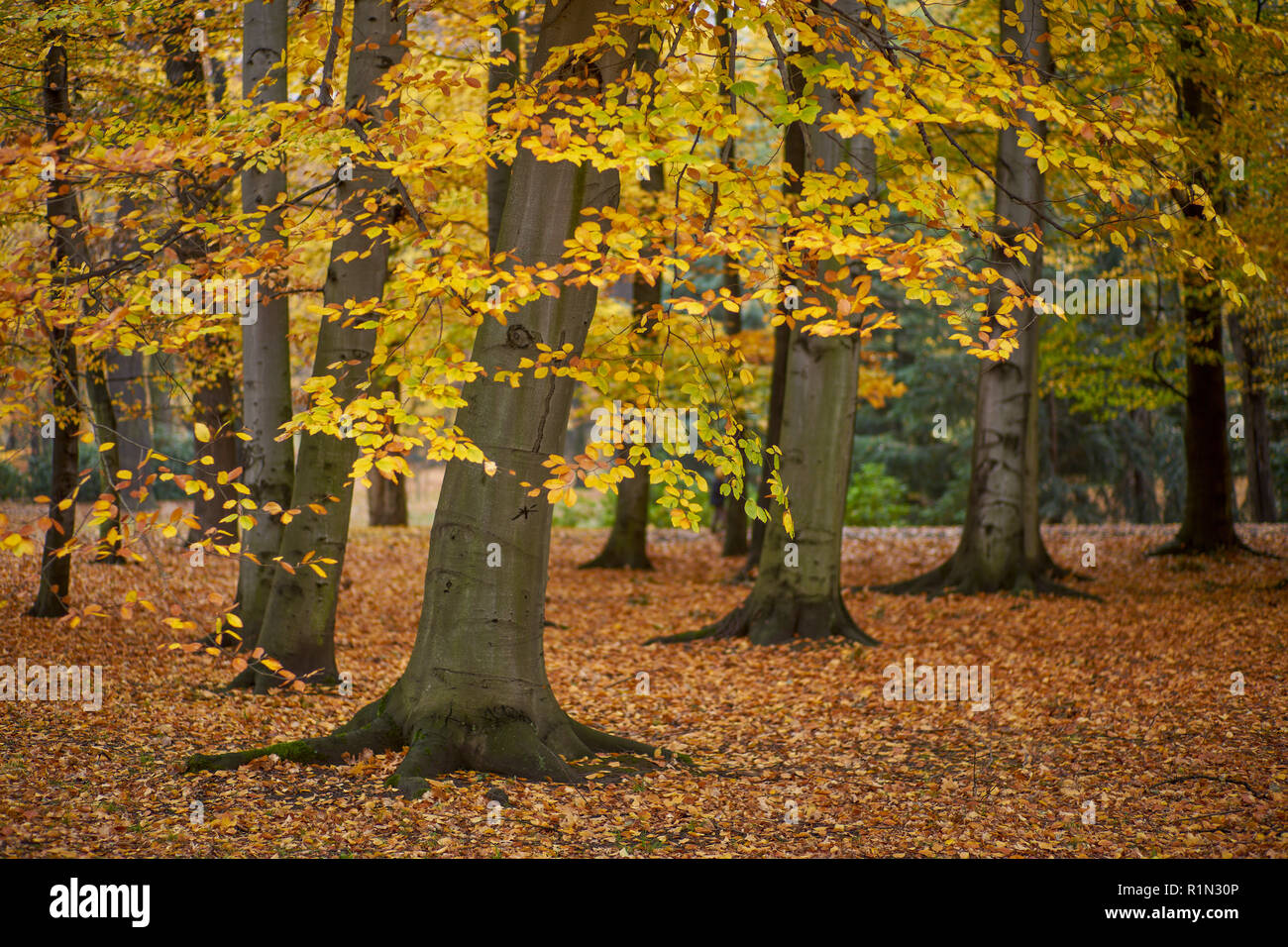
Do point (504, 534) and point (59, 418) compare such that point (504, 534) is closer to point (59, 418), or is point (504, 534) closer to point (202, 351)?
point (59, 418)

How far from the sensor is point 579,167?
20.8 ft

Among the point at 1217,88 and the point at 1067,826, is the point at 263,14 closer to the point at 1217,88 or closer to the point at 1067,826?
the point at 1067,826

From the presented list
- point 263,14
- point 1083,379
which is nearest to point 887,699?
point 263,14

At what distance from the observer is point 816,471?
10.2 m

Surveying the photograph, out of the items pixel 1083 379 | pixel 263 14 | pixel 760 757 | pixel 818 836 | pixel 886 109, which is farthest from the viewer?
pixel 1083 379

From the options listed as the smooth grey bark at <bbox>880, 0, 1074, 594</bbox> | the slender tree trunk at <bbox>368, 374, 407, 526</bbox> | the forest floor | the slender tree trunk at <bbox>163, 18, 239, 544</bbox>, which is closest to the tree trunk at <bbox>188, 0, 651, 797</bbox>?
the forest floor

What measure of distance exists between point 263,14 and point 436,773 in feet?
20.3

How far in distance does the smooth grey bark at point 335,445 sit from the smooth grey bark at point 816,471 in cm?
428

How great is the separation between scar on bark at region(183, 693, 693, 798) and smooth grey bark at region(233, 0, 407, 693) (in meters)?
1.02

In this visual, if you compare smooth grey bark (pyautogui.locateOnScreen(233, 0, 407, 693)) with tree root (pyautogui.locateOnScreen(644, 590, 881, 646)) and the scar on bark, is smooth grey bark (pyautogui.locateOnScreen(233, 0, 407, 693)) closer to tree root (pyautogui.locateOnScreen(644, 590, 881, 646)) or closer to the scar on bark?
the scar on bark
